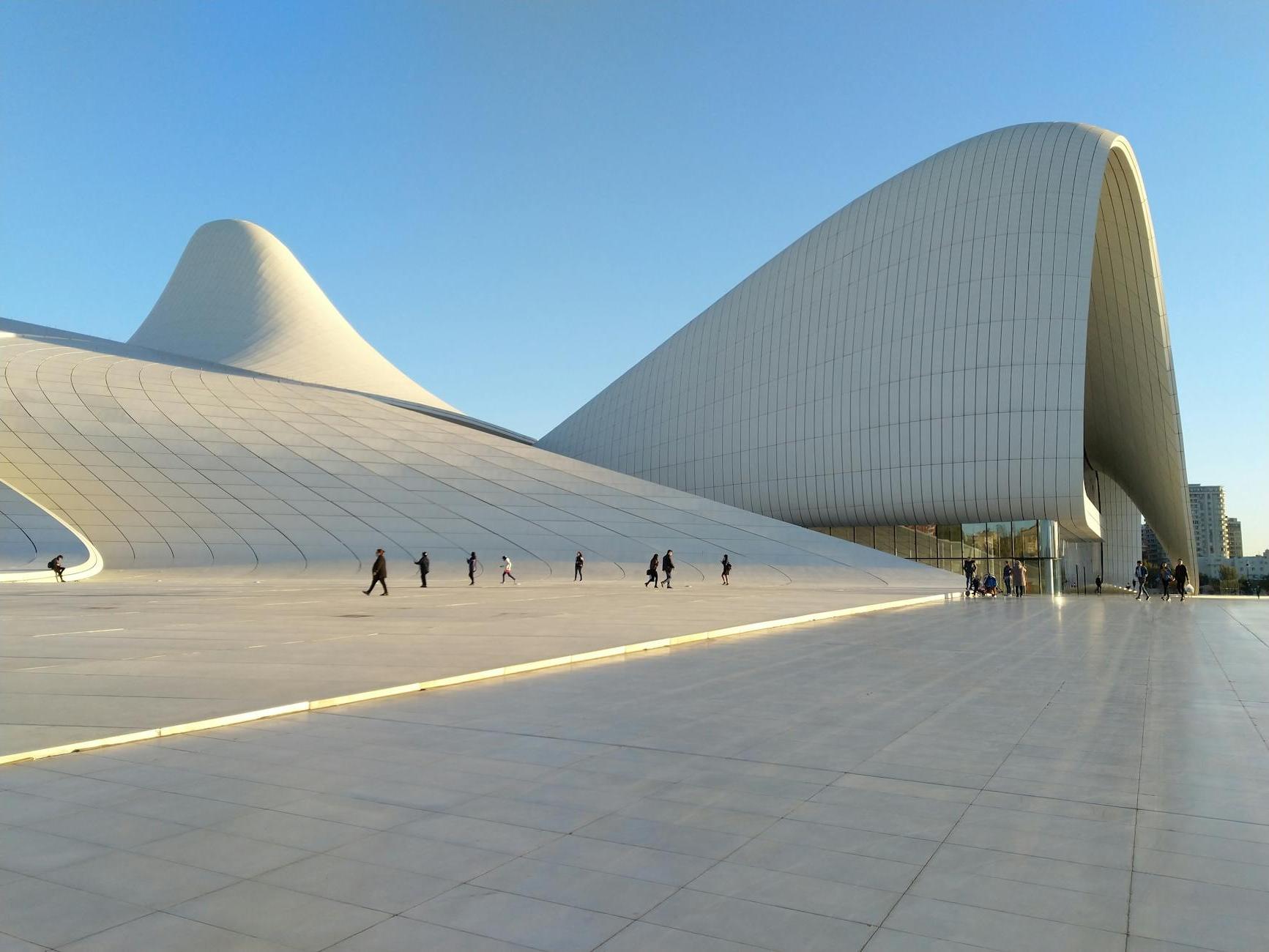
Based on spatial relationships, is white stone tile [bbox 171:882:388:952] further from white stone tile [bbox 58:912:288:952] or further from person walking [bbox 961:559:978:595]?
person walking [bbox 961:559:978:595]

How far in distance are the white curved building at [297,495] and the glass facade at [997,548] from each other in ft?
20.5

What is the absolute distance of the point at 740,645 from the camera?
11.2 m

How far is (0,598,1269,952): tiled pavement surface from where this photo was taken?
3164 millimetres

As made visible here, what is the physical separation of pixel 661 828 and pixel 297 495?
26.1 m

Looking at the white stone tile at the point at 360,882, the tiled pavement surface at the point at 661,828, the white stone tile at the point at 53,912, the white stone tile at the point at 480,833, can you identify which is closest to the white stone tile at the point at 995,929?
the tiled pavement surface at the point at 661,828

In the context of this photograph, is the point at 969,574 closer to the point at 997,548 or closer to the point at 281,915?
the point at 997,548

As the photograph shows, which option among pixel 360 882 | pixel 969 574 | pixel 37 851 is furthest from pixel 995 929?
pixel 969 574

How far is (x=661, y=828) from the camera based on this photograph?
418 centimetres

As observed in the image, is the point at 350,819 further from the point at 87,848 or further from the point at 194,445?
the point at 194,445

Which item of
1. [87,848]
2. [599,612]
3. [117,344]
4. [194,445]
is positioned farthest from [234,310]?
[87,848]

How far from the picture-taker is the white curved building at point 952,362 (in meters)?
32.0

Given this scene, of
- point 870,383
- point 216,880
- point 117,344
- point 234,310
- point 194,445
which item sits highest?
point 234,310

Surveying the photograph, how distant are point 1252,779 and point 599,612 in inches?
420

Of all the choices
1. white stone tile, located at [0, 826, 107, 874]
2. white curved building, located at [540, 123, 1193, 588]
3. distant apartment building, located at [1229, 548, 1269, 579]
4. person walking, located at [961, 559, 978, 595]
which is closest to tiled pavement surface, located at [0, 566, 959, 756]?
white stone tile, located at [0, 826, 107, 874]
